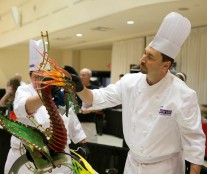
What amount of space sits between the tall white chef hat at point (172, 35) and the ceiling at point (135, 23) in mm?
3462

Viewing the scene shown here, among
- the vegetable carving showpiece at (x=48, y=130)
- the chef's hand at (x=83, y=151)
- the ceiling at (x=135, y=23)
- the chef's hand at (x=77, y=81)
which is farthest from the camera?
the ceiling at (x=135, y=23)

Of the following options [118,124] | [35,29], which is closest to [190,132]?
[118,124]

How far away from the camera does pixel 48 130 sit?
2.97 feet

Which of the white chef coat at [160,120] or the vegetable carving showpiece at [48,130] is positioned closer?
the vegetable carving showpiece at [48,130]

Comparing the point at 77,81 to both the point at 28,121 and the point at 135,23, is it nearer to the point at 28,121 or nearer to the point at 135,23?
the point at 28,121

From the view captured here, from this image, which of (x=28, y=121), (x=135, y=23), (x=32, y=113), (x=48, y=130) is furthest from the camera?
(x=135, y=23)

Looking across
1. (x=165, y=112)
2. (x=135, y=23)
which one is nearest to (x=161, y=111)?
(x=165, y=112)

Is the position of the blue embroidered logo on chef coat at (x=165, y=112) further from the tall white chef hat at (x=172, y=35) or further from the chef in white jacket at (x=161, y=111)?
the tall white chef hat at (x=172, y=35)

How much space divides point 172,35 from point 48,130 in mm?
725

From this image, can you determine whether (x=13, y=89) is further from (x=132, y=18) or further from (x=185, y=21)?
(x=185, y=21)

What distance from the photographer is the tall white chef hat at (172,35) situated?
1320mm

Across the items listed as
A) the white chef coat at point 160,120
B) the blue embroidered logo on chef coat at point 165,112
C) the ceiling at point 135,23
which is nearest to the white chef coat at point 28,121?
the white chef coat at point 160,120

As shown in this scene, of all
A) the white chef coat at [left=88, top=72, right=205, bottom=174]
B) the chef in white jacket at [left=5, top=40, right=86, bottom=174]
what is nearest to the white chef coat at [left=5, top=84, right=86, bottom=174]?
the chef in white jacket at [left=5, top=40, right=86, bottom=174]

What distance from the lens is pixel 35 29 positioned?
359 inches
